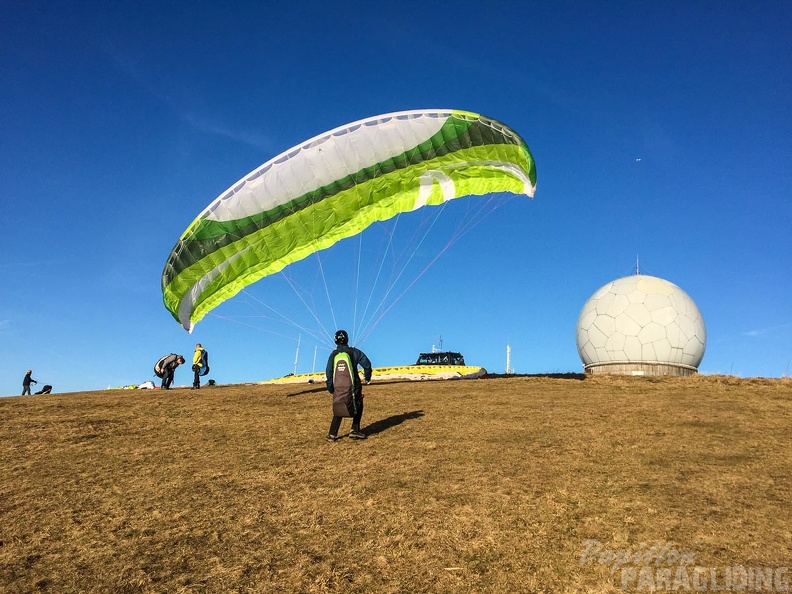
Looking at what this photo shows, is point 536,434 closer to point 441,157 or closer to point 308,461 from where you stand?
point 308,461

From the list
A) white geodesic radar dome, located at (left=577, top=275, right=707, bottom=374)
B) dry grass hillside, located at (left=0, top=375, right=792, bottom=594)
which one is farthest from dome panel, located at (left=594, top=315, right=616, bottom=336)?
dry grass hillside, located at (left=0, top=375, right=792, bottom=594)

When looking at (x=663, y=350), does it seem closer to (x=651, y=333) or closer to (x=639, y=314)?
(x=651, y=333)

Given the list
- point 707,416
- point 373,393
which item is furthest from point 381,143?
point 707,416

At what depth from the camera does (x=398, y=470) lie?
8453mm

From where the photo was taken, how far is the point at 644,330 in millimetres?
25297

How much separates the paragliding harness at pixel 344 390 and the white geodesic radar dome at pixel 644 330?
18.9 meters

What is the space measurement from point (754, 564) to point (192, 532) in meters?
6.04

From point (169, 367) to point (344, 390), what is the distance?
15525 millimetres

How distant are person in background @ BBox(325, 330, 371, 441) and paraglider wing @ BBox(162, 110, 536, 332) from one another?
5.29 metres

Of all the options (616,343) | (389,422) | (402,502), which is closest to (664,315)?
(616,343)

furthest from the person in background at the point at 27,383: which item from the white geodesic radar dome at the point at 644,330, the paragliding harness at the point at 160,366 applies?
the white geodesic radar dome at the point at 644,330

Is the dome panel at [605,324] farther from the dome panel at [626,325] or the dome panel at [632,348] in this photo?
the dome panel at [632,348]

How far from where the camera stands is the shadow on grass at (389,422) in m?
11.5

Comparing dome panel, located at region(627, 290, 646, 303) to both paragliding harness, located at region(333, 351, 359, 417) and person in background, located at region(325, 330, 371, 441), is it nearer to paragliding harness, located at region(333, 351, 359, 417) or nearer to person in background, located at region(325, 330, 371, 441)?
person in background, located at region(325, 330, 371, 441)
